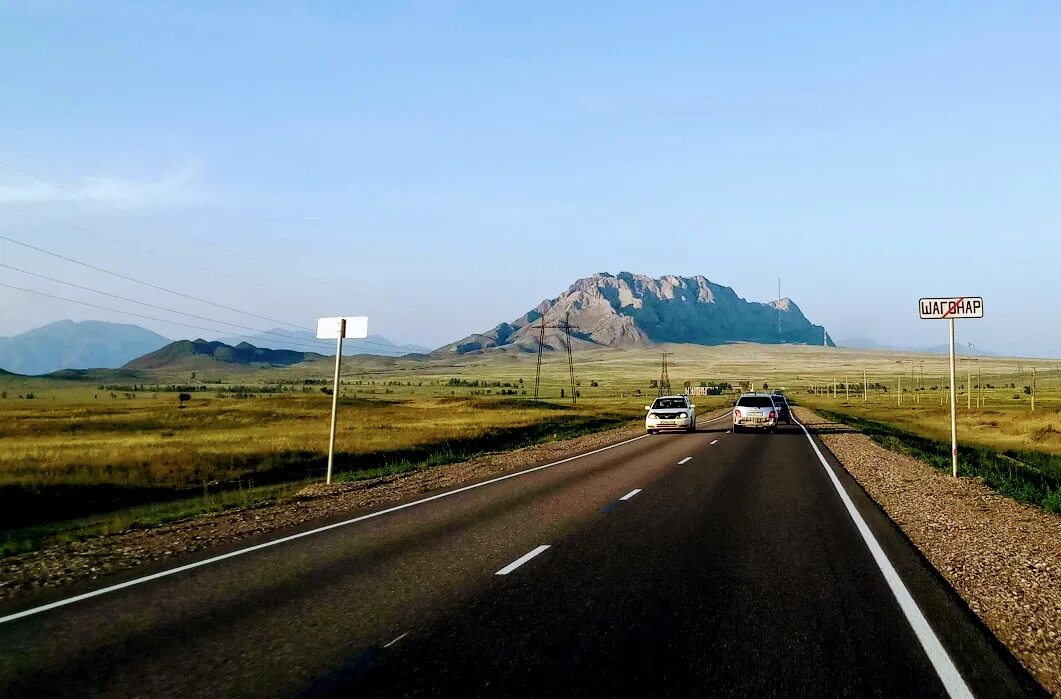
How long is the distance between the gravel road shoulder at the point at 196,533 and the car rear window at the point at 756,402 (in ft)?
67.6

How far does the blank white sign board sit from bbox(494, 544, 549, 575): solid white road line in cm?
1076

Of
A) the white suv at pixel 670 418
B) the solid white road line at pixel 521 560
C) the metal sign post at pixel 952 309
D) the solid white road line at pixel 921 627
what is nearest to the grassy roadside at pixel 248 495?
the white suv at pixel 670 418

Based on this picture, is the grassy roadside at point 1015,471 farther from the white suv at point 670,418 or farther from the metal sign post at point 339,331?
the metal sign post at point 339,331

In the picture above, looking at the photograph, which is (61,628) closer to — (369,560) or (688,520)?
(369,560)

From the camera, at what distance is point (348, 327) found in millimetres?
20156

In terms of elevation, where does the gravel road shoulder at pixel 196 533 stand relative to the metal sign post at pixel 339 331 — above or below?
below

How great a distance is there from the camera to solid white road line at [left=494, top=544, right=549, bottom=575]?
8.81 m

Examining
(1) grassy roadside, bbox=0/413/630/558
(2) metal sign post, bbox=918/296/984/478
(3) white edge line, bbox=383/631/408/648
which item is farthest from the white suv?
(3) white edge line, bbox=383/631/408/648

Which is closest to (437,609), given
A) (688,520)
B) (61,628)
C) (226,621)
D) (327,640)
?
(327,640)

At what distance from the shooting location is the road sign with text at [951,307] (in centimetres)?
1850

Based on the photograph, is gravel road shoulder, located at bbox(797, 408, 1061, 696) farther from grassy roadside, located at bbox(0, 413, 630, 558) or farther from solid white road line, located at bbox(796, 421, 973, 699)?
grassy roadside, located at bbox(0, 413, 630, 558)

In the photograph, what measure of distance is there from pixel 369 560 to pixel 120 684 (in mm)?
4332

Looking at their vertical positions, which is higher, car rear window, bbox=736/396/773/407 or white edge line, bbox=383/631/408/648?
car rear window, bbox=736/396/773/407

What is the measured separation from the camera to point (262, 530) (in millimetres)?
12609
